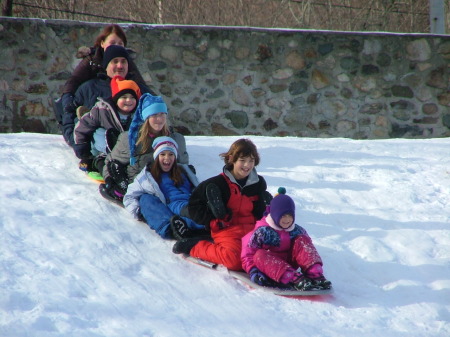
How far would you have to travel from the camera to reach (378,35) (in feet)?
26.0

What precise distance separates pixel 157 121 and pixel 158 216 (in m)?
0.81

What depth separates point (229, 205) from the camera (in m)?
4.29

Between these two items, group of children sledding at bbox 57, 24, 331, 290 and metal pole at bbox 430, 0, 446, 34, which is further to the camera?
metal pole at bbox 430, 0, 446, 34

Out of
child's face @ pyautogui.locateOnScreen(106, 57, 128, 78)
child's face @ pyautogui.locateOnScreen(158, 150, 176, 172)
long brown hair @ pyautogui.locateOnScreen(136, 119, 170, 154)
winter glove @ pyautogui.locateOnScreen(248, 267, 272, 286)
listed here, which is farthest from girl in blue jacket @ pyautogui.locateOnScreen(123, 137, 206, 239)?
child's face @ pyautogui.locateOnScreen(106, 57, 128, 78)

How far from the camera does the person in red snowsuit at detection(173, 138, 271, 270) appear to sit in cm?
413

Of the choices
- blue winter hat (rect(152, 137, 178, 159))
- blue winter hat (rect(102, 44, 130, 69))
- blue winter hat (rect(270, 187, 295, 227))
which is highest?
blue winter hat (rect(102, 44, 130, 69))

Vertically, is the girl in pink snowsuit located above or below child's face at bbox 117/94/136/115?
below

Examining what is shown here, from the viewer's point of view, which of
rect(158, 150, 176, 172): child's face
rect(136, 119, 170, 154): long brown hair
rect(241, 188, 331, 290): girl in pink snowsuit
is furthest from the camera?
rect(136, 119, 170, 154): long brown hair

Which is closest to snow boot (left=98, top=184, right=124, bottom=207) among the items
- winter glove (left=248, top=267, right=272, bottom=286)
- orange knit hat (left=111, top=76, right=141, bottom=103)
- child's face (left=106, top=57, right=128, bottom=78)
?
orange knit hat (left=111, top=76, right=141, bottom=103)

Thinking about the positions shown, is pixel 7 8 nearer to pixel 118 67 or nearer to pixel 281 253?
pixel 118 67

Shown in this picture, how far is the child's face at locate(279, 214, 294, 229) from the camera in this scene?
12.8ft

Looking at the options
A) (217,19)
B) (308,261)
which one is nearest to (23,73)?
(308,261)

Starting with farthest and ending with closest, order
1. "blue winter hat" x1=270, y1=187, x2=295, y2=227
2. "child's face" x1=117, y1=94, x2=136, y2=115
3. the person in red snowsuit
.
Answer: "child's face" x1=117, y1=94, x2=136, y2=115
the person in red snowsuit
"blue winter hat" x1=270, y1=187, x2=295, y2=227

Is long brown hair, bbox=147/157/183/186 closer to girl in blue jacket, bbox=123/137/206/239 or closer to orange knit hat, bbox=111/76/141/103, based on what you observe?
girl in blue jacket, bbox=123/137/206/239
